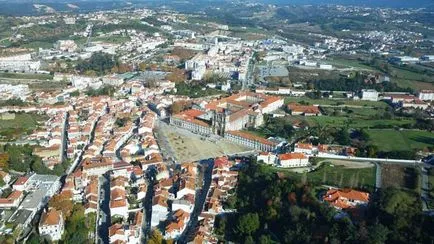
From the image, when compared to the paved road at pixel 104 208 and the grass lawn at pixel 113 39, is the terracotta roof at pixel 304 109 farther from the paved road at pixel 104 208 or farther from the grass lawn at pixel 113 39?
the grass lawn at pixel 113 39

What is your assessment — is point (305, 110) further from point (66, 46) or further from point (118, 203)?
point (66, 46)

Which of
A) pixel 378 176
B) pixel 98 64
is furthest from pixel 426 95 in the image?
pixel 98 64

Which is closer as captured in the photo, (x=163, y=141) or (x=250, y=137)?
(x=250, y=137)

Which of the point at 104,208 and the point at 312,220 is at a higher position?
the point at 312,220

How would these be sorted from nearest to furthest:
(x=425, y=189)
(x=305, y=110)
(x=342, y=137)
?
(x=425, y=189) → (x=342, y=137) → (x=305, y=110)

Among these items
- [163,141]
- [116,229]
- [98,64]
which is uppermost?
[116,229]

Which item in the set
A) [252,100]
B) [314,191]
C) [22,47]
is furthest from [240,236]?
[22,47]

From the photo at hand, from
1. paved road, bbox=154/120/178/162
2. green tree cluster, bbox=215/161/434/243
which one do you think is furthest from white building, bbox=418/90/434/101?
paved road, bbox=154/120/178/162
